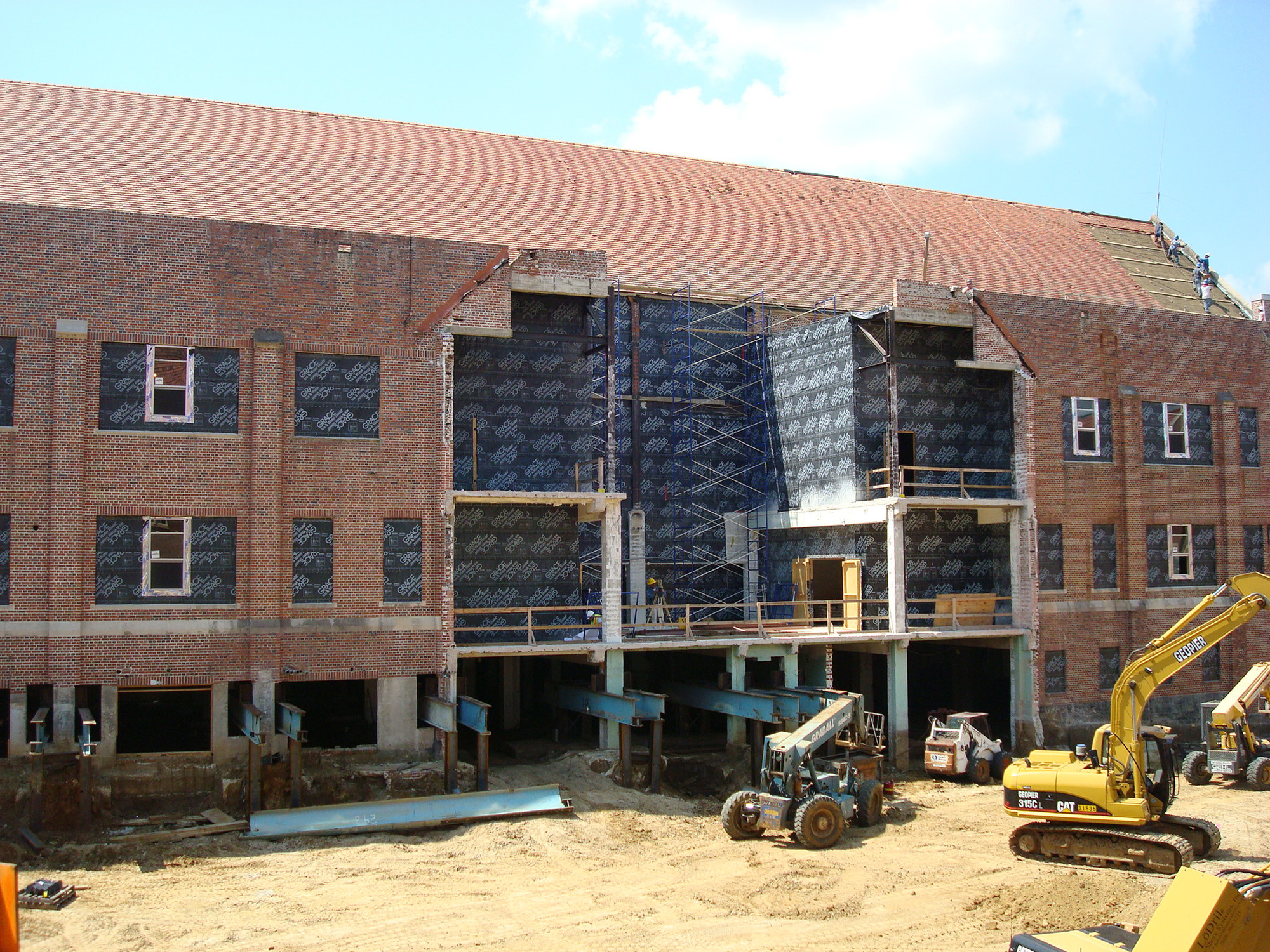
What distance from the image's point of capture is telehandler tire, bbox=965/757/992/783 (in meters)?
23.8

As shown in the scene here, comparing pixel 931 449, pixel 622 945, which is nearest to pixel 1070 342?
pixel 931 449

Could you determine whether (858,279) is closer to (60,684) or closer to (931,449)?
(931,449)

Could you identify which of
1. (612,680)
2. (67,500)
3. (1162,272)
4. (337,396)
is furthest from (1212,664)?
(67,500)

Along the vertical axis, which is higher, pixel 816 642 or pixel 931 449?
pixel 931 449

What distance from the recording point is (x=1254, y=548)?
98.9 ft

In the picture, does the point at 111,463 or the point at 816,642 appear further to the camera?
the point at 816,642

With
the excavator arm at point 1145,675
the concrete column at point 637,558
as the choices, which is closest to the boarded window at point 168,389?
the concrete column at point 637,558

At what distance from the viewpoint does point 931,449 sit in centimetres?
2777

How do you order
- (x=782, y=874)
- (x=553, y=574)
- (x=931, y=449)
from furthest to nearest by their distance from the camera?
(x=931, y=449)
(x=553, y=574)
(x=782, y=874)

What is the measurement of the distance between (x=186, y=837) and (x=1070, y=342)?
22753 millimetres

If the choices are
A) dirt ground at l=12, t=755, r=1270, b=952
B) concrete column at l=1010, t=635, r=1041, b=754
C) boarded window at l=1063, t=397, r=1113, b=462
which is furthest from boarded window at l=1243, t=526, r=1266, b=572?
dirt ground at l=12, t=755, r=1270, b=952

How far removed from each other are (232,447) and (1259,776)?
2192cm

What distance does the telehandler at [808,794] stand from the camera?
18453mm

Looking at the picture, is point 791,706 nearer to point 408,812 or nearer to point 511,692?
point 511,692
